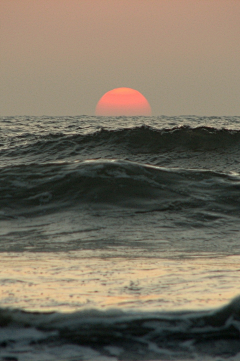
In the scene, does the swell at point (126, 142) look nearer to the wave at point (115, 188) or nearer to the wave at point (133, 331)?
the wave at point (115, 188)

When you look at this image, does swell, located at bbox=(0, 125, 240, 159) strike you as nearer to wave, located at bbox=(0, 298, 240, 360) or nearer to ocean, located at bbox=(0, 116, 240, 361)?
ocean, located at bbox=(0, 116, 240, 361)

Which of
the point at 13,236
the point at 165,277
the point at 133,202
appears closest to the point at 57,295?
the point at 165,277

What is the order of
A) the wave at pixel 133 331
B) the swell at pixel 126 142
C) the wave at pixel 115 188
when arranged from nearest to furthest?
the wave at pixel 133 331 < the wave at pixel 115 188 < the swell at pixel 126 142

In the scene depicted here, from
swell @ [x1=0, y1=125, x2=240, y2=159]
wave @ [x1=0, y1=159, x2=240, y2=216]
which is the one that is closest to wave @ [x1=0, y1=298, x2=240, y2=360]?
wave @ [x1=0, y1=159, x2=240, y2=216]

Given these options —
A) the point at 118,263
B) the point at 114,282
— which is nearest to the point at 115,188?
the point at 118,263

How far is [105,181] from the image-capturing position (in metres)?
6.86

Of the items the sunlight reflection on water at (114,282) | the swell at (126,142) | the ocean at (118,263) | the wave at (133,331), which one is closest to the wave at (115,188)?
the ocean at (118,263)

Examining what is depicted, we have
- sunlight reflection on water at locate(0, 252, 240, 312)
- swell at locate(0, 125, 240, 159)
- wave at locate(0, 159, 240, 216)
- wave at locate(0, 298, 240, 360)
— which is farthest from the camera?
swell at locate(0, 125, 240, 159)

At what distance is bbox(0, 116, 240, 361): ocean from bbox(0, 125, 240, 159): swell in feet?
19.7

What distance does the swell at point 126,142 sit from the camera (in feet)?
44.8

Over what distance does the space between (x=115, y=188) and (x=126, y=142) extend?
8.28 metres

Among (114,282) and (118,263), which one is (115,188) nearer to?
(118,263)

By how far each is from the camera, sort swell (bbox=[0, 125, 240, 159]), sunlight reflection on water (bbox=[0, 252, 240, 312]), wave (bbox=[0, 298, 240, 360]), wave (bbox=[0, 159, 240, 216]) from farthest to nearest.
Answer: swell (bbox=[0, 125, 240, 159])
wave (bbox=[0, 159, 240, 216])
sunlight reflection on water (bbox=[0, 252, 240, 312])
wave (bbox=[0, 298, 240, 360])

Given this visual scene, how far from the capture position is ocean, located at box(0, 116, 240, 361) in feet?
6.41
